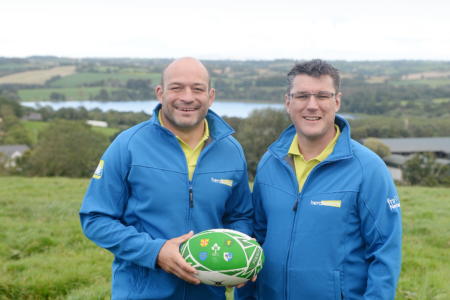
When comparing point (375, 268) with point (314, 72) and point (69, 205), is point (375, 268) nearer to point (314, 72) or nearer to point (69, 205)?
point (314, 72)

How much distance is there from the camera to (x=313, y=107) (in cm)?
380

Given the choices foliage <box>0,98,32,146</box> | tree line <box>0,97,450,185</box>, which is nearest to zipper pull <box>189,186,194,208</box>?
tree line <box>0,97,450,185</box>

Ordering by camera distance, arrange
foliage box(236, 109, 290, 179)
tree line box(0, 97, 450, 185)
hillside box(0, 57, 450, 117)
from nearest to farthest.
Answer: tree line box(0, 97, 450, 185) → foliage box(236, 109, 290, 179) → hillside box(0, 57, 450, 117)

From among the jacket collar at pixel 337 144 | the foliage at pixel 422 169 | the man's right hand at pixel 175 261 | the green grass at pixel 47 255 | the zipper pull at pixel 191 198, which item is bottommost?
the foliage at pixel 422 169

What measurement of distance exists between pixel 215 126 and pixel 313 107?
2.82 ft

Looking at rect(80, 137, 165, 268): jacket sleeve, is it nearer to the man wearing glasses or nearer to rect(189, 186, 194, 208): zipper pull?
rect(189, 186, 194, 208): zipper pull

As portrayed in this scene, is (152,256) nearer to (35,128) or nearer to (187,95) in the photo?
(187,95)

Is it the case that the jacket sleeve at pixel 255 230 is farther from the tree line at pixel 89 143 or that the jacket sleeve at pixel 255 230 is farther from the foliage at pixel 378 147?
the foliage at pixel 378 147

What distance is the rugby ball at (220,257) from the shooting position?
3.58 metres

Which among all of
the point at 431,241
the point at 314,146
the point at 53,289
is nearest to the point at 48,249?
the point at 53,289

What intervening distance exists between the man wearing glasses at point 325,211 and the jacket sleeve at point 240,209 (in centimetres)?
26

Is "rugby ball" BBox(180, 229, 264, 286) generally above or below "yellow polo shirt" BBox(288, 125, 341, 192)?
below

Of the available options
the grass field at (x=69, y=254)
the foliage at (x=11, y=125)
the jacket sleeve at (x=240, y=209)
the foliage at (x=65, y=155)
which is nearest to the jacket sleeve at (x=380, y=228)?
the jacket sleeve at (x=240, y=209)

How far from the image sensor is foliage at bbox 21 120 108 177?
38.1 m
